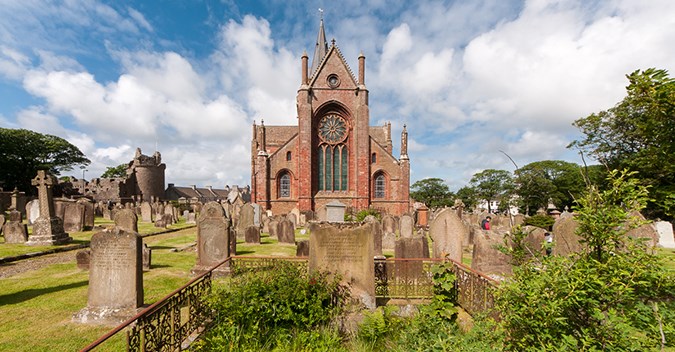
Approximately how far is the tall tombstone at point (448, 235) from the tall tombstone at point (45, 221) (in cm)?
1503

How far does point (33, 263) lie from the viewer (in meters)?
9.20

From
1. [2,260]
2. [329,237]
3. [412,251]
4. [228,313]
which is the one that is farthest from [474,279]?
[2,260]

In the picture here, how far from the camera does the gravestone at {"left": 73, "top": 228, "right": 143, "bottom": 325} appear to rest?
16.1ft

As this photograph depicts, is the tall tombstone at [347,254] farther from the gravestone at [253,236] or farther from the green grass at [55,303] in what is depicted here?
the gravestone at [253,236]

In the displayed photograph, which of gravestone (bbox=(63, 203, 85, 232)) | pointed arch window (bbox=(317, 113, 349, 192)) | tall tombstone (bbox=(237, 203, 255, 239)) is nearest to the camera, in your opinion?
tall tombstone (bbox=(237, 203, 255, 239))

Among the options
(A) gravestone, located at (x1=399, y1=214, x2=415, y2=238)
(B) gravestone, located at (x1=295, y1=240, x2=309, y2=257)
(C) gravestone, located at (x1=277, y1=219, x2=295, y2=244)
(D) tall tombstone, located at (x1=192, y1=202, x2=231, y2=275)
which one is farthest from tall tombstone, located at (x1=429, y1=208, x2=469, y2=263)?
(C) gravestone, located at (x1=277, y1=219, x2=295, y2=244)

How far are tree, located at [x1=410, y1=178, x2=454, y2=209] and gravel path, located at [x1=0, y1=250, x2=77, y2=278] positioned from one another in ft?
195

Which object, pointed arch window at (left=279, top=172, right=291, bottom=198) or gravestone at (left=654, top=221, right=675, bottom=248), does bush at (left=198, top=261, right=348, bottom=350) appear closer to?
gravestone at (left=654, top=221, right=675, bottom=248)

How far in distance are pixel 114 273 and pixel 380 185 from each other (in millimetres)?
24766

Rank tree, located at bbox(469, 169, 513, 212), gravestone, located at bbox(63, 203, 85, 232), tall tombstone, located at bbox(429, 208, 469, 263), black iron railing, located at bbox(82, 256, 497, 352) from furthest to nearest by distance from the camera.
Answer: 1. tree, located at bbox(469, 169, 513, 212)
2. gravestone, located at bbox(63, 203, 85, 232)
3. tall tombstone, located at bbox(429, 208, 469, 263)
4. black iron railing, located at bbox(82, 256, 497, 352)

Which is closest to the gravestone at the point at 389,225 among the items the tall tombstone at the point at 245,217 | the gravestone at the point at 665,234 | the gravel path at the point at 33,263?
the tall tombstone at the point at 245,217

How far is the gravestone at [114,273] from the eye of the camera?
194 inches

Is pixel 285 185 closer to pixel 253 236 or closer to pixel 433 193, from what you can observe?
pixel 253 236

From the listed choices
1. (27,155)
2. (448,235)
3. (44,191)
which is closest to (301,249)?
(448,235)
